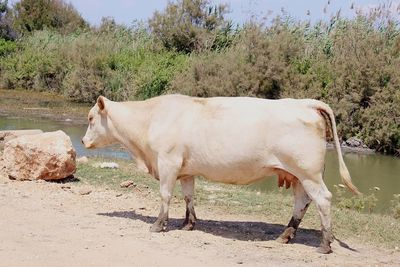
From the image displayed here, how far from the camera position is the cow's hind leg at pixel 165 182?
26.6ft

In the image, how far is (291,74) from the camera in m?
28.8

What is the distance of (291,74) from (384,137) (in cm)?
543

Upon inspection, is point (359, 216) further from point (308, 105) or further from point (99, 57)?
point (99, 57)

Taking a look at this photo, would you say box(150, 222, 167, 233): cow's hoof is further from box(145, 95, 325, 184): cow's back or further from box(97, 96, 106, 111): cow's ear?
box(97, 96, 106, 111): cow's ear

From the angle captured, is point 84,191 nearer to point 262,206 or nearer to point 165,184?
point 165,184

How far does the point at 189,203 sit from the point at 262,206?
1.96 metres

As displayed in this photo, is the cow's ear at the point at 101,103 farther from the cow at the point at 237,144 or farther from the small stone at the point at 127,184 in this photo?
the small stone at the point at 127,184

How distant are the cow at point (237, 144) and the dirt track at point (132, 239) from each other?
356 millimetres

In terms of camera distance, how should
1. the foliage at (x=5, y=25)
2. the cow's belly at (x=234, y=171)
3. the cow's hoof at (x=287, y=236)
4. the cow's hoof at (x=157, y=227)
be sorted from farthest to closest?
the foliage at (x=5, y=25) < the cow's hoof at (x=157, y=227) < the cow's hoof at (x=287, y=236) < the cow's belly at (x=234, y=171)

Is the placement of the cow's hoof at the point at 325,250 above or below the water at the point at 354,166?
above

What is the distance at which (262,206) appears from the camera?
10094 millimetres

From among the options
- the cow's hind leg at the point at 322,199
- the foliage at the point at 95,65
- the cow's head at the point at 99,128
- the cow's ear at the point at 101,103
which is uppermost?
the cow's ear at the point at 101,103

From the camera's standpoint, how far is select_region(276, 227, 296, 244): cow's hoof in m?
7.89

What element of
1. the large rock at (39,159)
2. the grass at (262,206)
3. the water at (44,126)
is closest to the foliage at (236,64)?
the water at (44,126)
